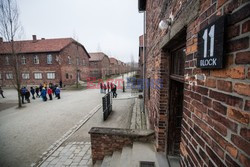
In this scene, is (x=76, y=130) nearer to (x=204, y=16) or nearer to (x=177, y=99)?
(x=177, y=99)

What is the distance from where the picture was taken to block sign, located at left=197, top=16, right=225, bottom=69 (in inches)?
32.7

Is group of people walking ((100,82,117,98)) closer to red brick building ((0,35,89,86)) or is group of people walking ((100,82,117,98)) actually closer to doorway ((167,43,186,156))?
doorway ((167,43,186,156))

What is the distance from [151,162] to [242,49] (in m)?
2.84

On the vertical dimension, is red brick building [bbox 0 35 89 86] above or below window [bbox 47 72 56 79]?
above

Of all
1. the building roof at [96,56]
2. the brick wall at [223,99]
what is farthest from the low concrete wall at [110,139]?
the building roof at [96,56]

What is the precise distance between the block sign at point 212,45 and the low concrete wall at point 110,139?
2957 millimetres

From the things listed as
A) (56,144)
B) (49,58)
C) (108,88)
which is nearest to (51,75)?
(49,58)

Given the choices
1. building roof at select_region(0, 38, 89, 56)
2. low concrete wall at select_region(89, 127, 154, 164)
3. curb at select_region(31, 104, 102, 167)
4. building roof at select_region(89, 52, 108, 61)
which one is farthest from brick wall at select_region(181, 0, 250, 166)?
building roof at select_region(89, 52, 108, 61)

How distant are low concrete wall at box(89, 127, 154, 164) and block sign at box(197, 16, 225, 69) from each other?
2.96m

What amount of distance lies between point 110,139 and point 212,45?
3651mm

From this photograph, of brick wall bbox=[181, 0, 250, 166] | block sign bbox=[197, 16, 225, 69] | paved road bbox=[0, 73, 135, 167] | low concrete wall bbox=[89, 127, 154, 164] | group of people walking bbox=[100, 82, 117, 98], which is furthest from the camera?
group of people walking bbox=[100, 82, 117, 98]

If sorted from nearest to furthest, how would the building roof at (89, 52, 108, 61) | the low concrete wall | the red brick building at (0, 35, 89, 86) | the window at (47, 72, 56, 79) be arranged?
the low concrete wall < the red brick building at (0, 35, 89, 86) < the window at (47, 72, 56, 79) < the building roof at (89, 52, 108, 61)

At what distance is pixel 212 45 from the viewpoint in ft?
3.00

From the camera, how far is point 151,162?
8.94 feet
